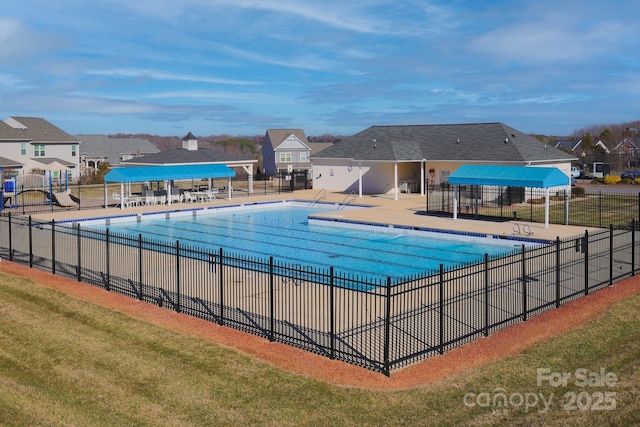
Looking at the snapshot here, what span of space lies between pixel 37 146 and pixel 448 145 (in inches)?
1749

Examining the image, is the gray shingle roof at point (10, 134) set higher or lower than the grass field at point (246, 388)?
higher

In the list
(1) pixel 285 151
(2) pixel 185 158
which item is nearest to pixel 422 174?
(2) pixel 185 158

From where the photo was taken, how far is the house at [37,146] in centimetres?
6288

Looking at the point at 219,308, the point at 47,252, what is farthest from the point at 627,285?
the point at 47,252

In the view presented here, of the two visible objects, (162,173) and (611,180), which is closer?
(162,173)

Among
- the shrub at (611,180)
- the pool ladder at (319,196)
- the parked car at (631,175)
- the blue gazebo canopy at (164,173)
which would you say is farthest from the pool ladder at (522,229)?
the parked car at (631,175)

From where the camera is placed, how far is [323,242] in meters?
28.1

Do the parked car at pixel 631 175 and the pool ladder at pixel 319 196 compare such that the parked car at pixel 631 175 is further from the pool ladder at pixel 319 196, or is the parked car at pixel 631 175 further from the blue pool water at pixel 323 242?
the blue pool water at pixel 323 242

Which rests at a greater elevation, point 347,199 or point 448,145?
point 448,145

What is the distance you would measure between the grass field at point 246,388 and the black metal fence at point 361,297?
1358 millimetres

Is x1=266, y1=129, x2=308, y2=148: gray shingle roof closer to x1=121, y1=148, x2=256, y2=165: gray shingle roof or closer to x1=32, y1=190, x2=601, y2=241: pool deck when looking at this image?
x1=121, y1=148, x2=256, y2=165: gray shingle roof

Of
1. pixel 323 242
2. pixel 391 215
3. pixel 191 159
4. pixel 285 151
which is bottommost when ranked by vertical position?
pixel 323 242

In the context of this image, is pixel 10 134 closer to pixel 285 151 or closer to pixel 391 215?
pixel 285 151

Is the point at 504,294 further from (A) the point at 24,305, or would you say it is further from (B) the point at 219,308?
(A) the point at 24,305
